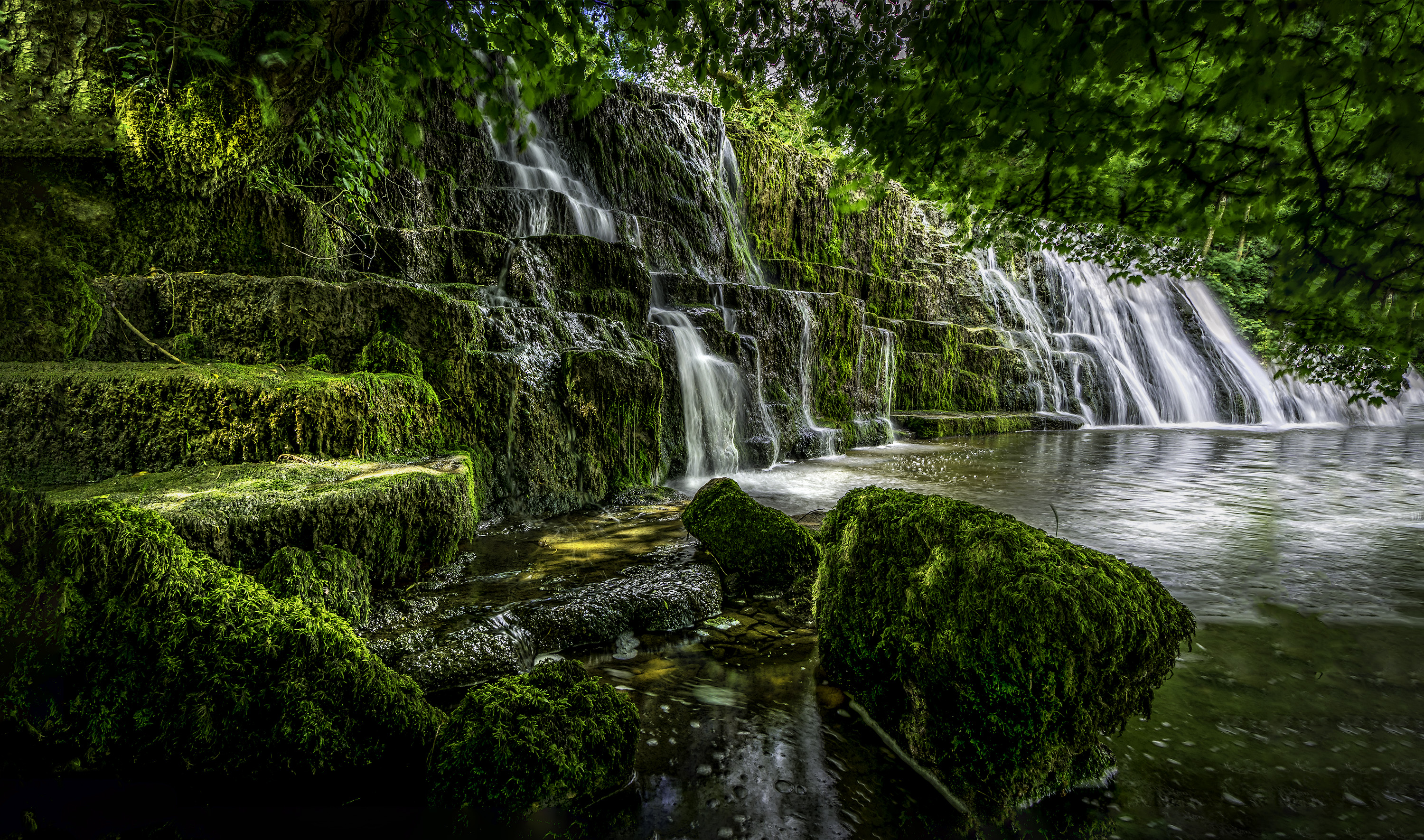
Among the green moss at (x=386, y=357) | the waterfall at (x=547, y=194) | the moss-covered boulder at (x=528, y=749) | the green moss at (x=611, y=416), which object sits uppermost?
the waterfall at (x=547, y=194)

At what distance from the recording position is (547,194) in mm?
10422

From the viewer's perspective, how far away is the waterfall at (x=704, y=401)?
27.5 feet

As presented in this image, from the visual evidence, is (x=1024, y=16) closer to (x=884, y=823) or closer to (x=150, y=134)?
(x=884, y=823)

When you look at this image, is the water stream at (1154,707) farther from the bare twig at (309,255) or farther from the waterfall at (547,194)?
the waterfall at (547,194)

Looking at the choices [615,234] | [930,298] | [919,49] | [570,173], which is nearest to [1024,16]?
[919,49]

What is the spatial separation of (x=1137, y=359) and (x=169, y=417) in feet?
88.3

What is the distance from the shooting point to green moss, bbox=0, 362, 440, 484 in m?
2.98

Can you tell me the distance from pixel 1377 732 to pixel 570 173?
1320 cm

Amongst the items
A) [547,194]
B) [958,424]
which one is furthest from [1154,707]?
[958,424]

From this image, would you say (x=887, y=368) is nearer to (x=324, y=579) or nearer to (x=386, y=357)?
(x=386, y=357)

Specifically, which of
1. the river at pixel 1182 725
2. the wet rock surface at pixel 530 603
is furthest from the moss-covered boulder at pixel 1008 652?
the wet rock surface at pixel 530 603

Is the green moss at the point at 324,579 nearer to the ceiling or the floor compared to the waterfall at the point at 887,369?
nearer to the floor

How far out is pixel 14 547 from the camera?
2.05 metres

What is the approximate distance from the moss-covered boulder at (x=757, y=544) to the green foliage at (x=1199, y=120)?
254 centimetres
